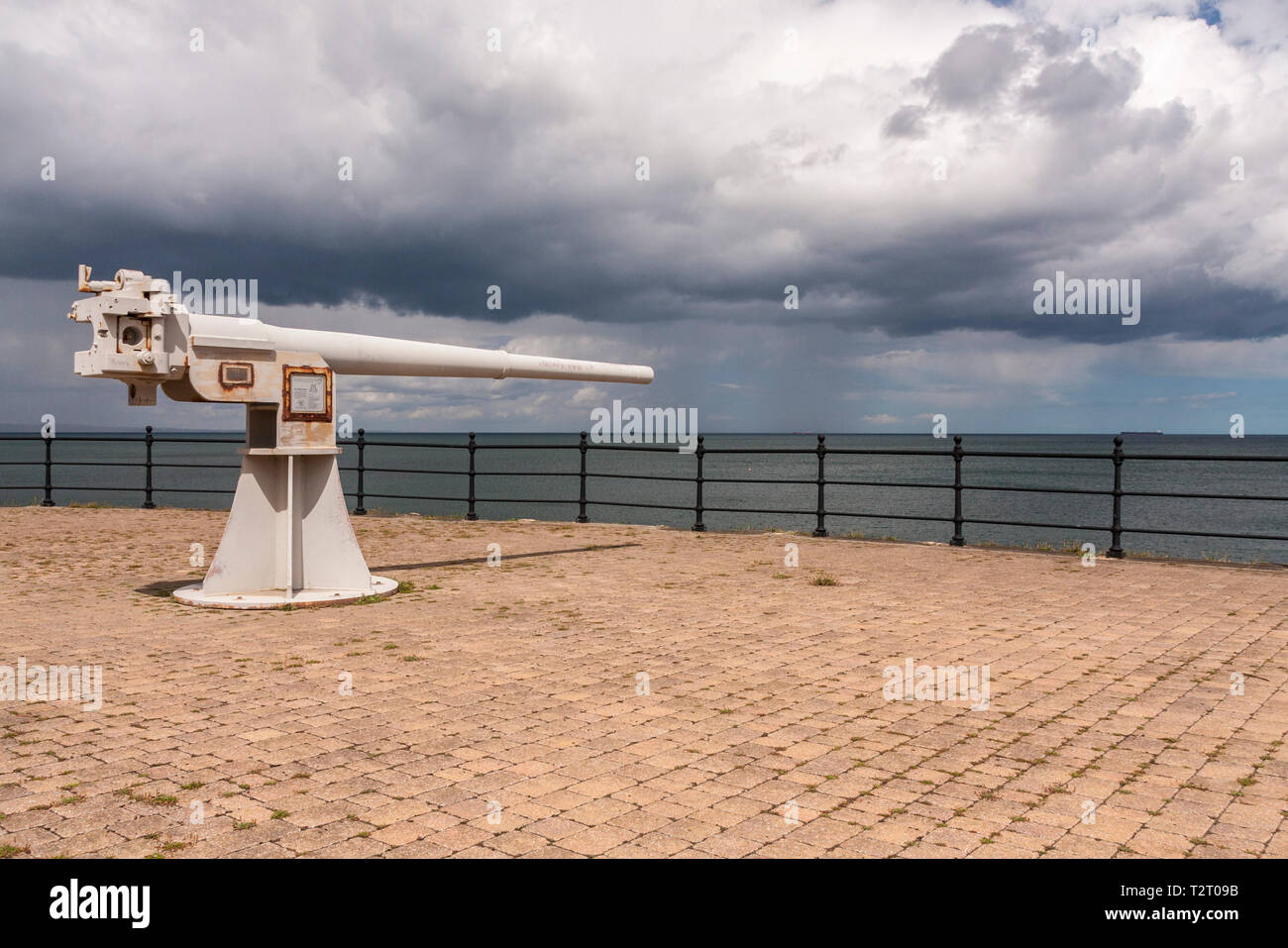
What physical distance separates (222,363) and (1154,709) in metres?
6.56

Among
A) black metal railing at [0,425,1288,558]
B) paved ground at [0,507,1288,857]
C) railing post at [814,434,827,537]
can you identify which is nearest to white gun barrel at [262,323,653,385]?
black metal railing at [0,425,1288,558]

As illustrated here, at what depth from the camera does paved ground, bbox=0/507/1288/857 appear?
3.09m

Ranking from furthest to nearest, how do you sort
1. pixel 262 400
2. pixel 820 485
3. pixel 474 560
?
pixel 820 485, pixel 474 560, pixel 262 400

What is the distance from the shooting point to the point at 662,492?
53.9 metres

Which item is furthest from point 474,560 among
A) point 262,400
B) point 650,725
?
point 650,725

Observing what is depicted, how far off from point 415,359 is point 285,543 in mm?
2034

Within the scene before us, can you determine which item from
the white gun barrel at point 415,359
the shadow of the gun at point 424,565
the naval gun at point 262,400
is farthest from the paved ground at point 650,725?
the white gun barrel at point 415,359

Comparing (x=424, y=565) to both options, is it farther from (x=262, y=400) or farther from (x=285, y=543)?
(x=262, y=400)

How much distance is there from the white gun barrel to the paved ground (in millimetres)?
2047

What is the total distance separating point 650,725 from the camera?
14.0 ft

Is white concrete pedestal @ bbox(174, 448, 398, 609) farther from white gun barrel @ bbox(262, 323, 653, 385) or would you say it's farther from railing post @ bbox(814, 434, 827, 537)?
railing post @ bbox(814, 434, 827, 537)

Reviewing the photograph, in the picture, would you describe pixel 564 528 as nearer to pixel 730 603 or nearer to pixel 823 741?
pixel 730 603

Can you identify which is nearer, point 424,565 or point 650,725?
point 650,725

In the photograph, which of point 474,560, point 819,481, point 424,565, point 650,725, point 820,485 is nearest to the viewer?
point 650,725
